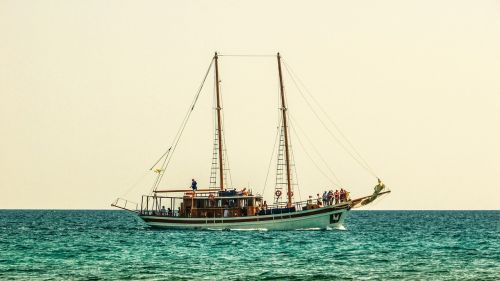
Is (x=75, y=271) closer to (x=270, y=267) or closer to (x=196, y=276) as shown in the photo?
(x=196, y=276)

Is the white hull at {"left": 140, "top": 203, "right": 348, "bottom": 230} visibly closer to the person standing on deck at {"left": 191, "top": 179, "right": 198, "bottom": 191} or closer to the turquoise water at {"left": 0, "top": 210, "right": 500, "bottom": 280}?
the person standing on deck at {"left": 191, "top": 179, "right": 198, "bottom": 191}

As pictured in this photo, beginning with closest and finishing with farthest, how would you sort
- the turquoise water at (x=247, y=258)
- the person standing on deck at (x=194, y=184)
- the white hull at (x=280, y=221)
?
the turquoise water at (x=247, y=258) → the white hull at (x=280, y=221) → the person standing on deck at (x=194, y=184)

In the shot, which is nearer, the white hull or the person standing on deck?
the white hull

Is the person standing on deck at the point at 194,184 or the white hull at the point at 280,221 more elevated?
the person standing on deck at the point at 194,184

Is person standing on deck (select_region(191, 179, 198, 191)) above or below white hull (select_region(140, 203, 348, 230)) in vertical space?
above

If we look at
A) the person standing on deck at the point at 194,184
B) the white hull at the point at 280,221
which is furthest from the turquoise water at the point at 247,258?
the person standing on deck at the point at 194,184

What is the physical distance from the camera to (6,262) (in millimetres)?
57156

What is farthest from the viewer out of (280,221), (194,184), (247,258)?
(194,184)

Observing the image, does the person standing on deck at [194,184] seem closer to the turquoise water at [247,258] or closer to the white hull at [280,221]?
the white hull at [280,221]

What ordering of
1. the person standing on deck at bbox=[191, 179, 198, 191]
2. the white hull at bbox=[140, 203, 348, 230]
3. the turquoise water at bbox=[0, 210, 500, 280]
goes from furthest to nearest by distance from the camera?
the person standing on deck at bbox=[191, 179, 198, 191]
the white hull at bbox=[140, 203, 348, 230]
the turquoise water at bbox=[0, 210, 500, 280]

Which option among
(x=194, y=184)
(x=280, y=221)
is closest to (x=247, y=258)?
(x=280, y=221)

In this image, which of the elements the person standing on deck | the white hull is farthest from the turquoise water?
the person standing on deck

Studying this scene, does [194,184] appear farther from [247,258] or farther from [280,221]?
[247,258]

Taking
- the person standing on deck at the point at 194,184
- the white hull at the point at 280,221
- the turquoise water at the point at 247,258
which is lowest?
the turquoise water at the point at 247,258
